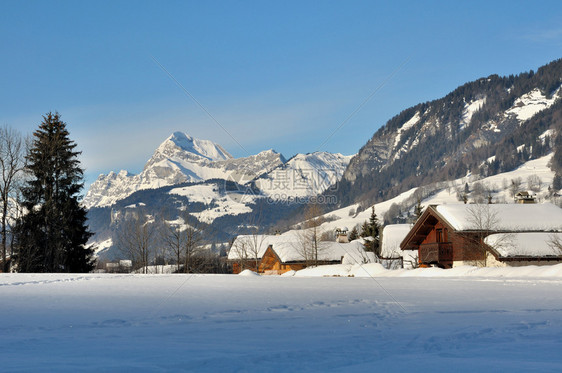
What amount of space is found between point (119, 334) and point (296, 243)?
83248 millimetres

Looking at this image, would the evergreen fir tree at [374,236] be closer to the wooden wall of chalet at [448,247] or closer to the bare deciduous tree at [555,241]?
the wooden wall of chalet at [448,247]

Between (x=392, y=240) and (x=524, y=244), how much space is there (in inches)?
1178

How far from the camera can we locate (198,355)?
8.45 metres

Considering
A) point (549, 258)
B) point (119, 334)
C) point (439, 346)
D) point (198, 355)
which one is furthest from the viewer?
point (549, 258)

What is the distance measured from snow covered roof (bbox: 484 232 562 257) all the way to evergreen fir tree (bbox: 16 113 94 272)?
120 feet

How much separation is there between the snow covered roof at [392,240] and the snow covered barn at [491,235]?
1990 cm

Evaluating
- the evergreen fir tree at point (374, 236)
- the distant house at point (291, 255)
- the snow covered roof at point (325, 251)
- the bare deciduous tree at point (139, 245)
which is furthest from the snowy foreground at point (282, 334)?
the snow covered roof at point (325, 251)

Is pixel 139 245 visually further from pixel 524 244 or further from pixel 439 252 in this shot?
pixel 524 244

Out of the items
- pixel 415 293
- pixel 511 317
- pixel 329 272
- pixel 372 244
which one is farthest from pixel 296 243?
pixel 511 317

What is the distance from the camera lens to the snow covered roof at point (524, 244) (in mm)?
50031

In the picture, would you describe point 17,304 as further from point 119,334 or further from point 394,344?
point 394,344

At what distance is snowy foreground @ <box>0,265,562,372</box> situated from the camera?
7.92 meters

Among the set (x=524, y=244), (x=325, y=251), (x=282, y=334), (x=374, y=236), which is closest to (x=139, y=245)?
(x=325, y=251)

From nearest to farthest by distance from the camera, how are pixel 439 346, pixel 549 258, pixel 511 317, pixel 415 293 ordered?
pixel 439 346 → pixel 511 317 → pixel 415 293 → pixel 549 258
